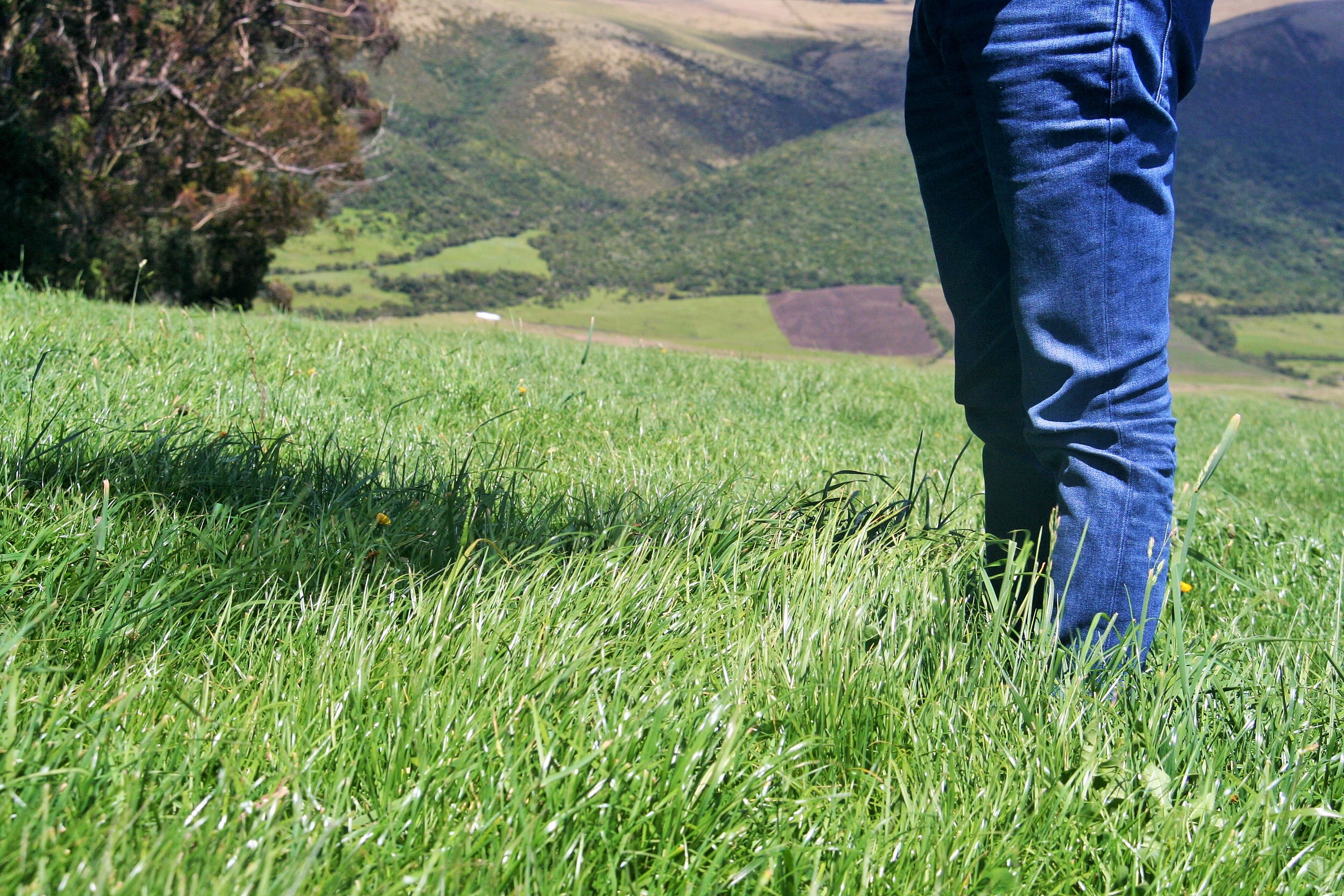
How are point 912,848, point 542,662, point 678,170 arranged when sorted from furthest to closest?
point 678,170 < point 542,662 < point 912,848

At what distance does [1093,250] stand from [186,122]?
21378mm

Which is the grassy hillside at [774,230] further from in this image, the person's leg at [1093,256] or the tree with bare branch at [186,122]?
the person's leg at [1093,256]

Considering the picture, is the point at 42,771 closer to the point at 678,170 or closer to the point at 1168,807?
the point at 1168,807

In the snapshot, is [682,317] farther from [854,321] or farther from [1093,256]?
[1093,256]

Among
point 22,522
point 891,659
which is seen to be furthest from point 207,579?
point 891,659

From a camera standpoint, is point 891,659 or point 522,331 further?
point 522,331

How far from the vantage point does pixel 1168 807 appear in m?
1.05

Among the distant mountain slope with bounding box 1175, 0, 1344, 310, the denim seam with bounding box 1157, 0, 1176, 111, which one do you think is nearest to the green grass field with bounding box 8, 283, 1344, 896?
the denim seam with bounding box 1157, 0, 1176, 111

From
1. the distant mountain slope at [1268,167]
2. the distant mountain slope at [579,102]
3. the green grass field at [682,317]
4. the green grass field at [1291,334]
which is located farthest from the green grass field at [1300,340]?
the distant mountain slope at [579,102]

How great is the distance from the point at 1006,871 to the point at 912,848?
98 millimetres

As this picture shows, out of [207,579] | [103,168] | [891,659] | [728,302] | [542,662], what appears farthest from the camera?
[728,302]

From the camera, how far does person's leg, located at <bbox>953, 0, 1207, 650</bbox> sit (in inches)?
52.8

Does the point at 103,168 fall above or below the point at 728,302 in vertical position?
above

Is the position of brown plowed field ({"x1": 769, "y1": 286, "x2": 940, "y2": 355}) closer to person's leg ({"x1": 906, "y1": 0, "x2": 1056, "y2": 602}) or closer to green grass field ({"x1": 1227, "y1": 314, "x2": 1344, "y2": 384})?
green grass field ({"x1": 1227, "y1": 314, "x2": 1344, "y2": 384})
